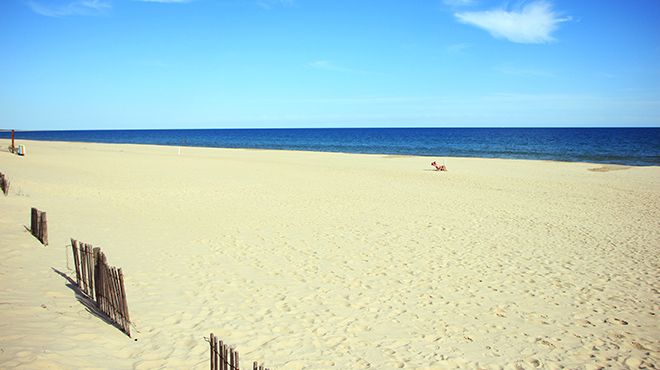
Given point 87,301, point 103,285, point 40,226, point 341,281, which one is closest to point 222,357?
point 103,285

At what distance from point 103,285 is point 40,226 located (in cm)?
465

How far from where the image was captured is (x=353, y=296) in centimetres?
684

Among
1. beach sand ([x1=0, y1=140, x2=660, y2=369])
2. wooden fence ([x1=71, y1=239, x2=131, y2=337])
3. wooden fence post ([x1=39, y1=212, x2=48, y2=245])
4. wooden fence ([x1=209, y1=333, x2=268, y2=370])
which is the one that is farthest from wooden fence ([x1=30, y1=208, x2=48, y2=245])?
wooden fence ([x1=209, y1=333, x2=268, y2=370])

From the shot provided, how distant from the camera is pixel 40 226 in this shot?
8781 millimetres

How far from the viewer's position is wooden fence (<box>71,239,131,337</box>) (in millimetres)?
5188

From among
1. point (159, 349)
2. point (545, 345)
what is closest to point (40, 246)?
point (159, 349)

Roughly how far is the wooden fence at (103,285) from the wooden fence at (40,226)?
3.16 metres

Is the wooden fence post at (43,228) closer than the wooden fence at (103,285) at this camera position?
No

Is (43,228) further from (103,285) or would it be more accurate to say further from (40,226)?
(103,285)

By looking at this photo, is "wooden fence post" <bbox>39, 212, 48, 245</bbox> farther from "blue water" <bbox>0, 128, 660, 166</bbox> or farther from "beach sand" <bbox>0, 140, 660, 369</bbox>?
"blue water" <bbox>0, 128, 660, 166</bbox>

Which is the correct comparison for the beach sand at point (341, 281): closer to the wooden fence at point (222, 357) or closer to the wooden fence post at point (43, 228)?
the wooden fence post at point (43, 228)

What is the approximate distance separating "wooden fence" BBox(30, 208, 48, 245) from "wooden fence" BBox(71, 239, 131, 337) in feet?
10.4

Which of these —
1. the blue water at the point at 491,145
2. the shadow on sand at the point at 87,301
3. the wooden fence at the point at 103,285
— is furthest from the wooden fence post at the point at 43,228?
the blue water at the point at 491,145

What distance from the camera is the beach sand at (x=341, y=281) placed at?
16.6 ft
